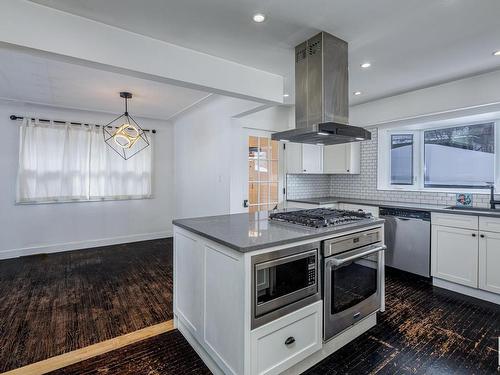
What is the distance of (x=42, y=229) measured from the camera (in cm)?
469

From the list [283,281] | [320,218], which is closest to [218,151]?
[320,218]

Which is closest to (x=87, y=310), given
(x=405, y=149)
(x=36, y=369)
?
(x=36, y=369)

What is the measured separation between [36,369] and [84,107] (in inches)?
161

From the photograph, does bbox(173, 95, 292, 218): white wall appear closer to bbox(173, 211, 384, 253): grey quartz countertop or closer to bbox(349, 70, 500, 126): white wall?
bbox(349, 70, 500, 126): white wall

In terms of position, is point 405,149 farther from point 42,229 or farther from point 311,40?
point 42,229

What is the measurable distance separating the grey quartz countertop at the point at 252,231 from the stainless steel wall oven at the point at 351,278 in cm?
12

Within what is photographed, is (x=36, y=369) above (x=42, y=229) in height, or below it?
below

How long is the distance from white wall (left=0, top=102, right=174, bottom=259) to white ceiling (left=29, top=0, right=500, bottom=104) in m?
3.51

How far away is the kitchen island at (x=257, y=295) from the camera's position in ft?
5.24

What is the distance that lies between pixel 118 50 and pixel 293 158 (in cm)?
312

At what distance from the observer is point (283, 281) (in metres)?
1.77

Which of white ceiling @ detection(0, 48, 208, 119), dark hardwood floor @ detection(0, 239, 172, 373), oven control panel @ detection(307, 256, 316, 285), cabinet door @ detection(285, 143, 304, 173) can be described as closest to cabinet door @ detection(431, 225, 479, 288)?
cabinet door @ detection(285, 143, 304, 173)

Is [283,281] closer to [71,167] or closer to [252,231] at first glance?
[252,231]

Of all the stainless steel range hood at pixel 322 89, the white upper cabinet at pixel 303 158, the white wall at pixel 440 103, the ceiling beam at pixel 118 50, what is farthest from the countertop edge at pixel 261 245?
the white upper cabinet at pixel 303 158
